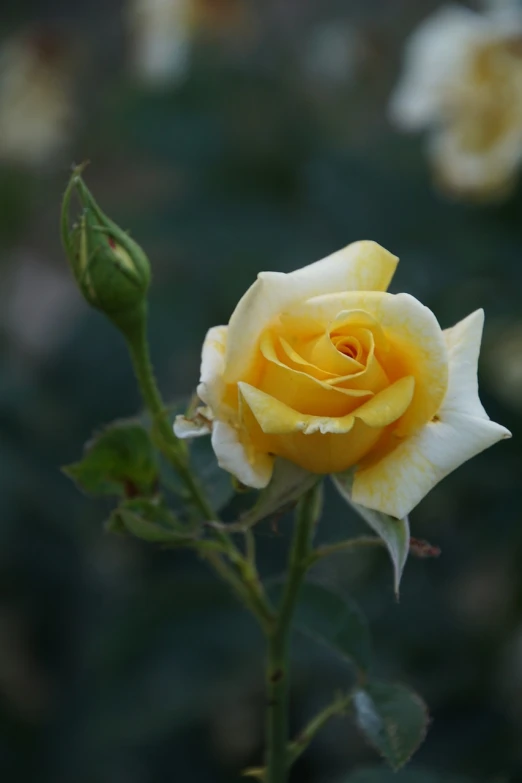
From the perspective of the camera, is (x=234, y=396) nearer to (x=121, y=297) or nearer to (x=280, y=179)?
(x=121, y=297)

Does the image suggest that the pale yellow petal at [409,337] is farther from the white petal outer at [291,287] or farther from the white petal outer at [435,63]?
the white petal outer at [435,63]

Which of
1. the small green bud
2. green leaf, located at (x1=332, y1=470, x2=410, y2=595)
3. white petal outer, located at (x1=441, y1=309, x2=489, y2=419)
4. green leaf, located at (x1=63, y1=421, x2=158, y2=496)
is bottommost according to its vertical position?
green leaf, located at (x1=332, y1=470, x2=410, y2=595)

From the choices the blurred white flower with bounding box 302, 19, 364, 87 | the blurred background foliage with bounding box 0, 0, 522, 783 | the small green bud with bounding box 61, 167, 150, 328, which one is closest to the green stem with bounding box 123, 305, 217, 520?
the small green bud with bounding box 61, 167, 150, 328

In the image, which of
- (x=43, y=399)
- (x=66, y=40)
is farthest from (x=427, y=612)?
(x=66, y=40)

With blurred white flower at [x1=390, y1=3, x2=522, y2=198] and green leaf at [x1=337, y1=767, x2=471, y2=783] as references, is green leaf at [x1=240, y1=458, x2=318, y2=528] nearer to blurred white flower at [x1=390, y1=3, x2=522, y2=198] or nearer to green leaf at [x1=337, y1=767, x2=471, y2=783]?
green leaf at [x1=337, y1=767, x2=471, y2=783]

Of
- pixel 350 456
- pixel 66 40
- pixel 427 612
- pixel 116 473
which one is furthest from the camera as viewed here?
pixel 66 40

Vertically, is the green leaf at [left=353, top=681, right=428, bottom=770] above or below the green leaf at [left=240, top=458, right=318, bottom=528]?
below

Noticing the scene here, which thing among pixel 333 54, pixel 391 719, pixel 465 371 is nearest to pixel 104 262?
pixel 465 371
